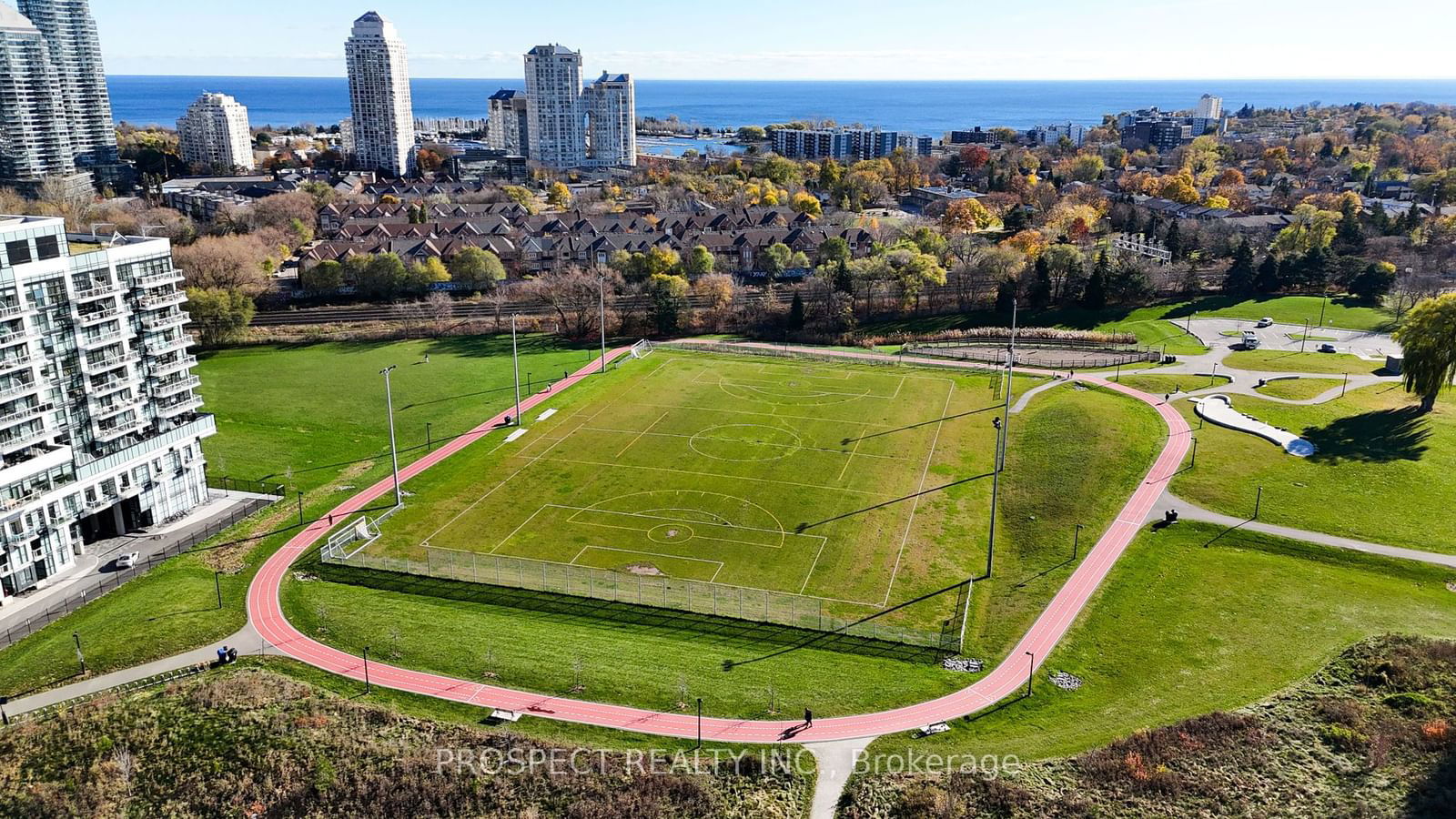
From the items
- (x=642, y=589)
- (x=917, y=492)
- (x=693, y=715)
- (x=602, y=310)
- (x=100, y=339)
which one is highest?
(x=100, y=339)

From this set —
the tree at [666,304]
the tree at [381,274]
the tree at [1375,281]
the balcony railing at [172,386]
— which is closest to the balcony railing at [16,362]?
the balcony railing at [172,386]

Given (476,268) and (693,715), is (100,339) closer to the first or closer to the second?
(693,715)

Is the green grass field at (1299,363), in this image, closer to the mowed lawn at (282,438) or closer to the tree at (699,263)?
the tree at (699,263)

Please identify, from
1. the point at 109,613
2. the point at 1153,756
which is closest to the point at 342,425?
the point at 109,613

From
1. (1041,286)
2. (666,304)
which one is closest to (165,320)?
(666,304)

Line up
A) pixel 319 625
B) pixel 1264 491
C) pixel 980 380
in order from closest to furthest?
pixel 319 625 < pixel 1264 491 < pixel 980 380

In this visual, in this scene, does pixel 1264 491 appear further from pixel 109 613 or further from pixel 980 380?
pixel 109 613
